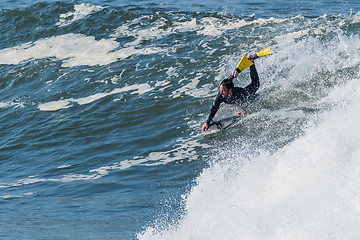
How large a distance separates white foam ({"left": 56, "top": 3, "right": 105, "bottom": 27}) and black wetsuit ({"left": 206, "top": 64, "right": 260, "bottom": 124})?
11638 mm

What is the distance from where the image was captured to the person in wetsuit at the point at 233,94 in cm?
1062

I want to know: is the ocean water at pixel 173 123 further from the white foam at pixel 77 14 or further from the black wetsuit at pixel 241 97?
the black wetsuit at pixel 241 97

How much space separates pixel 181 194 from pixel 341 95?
485cm

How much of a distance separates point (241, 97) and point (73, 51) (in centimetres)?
920

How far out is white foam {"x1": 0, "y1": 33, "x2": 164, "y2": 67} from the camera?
17.1 m

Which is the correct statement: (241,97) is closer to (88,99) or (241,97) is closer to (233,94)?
(233,94)

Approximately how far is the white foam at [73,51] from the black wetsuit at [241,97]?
600 centimetres

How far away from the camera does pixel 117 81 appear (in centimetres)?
1520

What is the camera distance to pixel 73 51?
18.4 m

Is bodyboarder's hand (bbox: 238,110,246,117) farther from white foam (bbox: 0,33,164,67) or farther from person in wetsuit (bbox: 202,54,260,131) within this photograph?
white foam (bbox: 0,33,164,67)

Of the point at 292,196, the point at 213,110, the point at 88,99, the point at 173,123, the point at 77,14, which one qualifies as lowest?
the point at 88,99

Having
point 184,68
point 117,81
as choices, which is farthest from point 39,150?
point 184,68

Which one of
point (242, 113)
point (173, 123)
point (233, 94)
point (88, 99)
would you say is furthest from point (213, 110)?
point (88, 99)

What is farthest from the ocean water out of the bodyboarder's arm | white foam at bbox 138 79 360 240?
the bodyboarder's arm
